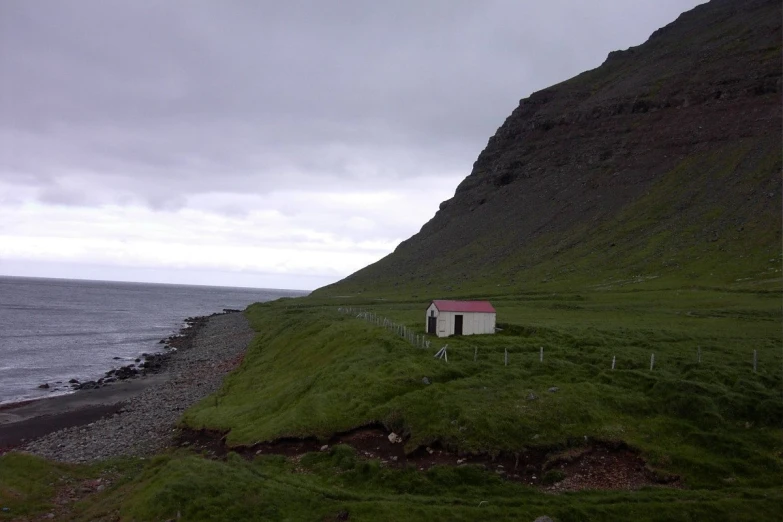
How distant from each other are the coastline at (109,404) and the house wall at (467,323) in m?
19.1

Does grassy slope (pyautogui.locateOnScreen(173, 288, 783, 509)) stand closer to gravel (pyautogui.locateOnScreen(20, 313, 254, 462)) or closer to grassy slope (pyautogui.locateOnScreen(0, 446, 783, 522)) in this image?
grassy slope (pyautogui.locateOnScreen(0, 446, 783, 522))

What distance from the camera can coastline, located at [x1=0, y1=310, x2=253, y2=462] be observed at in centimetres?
3706

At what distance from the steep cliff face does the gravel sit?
173ft

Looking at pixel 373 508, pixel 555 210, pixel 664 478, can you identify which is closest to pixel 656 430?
pixel 664 478

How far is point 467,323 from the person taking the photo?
137 feet

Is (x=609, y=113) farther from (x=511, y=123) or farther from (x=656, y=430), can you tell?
(x=656, y=430)

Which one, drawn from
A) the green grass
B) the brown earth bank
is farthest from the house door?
the brown earth bank

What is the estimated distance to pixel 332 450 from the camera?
2488cm

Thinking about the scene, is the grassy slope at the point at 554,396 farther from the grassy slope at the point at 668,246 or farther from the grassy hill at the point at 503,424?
the grassy slope at the point at 668,246

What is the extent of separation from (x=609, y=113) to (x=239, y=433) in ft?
500

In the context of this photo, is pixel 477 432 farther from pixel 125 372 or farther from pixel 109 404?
pixel 125 372

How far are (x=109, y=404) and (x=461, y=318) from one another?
30.4 m

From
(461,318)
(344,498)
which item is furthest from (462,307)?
(344,498)

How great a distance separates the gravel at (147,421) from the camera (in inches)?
1287
